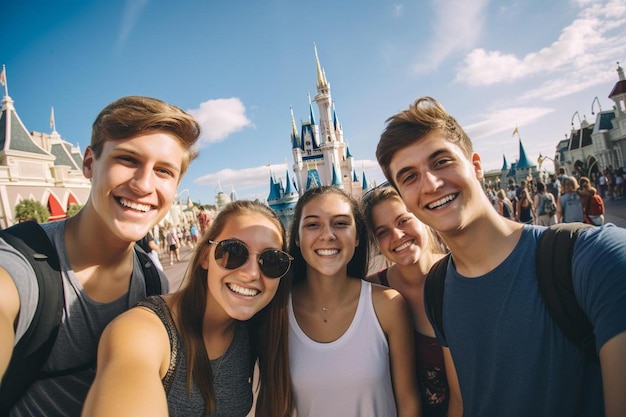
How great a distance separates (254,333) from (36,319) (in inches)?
44.4

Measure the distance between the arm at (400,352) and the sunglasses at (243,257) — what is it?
27.2 inches

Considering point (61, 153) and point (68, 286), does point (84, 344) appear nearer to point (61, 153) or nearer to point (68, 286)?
point (68, 286)

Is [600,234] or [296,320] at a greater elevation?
[600,234]

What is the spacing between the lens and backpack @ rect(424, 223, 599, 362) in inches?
49.4

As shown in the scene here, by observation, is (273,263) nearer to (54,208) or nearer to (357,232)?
(357,232)

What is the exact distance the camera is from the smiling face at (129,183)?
162 centimetres

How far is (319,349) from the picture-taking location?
75.2 inches

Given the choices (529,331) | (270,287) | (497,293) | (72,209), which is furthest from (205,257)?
(72,209)

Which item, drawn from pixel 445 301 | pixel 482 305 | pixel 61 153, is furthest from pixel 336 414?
pixel 61 153

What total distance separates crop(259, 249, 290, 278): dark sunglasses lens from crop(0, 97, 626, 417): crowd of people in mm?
13

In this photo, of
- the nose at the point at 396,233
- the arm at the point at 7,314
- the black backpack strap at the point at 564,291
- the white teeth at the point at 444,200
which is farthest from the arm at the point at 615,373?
the arm at the point at 7,314

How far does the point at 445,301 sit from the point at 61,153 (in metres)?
40.4

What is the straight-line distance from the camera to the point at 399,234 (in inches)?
98.0

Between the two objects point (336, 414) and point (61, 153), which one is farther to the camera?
point (61, 153)
